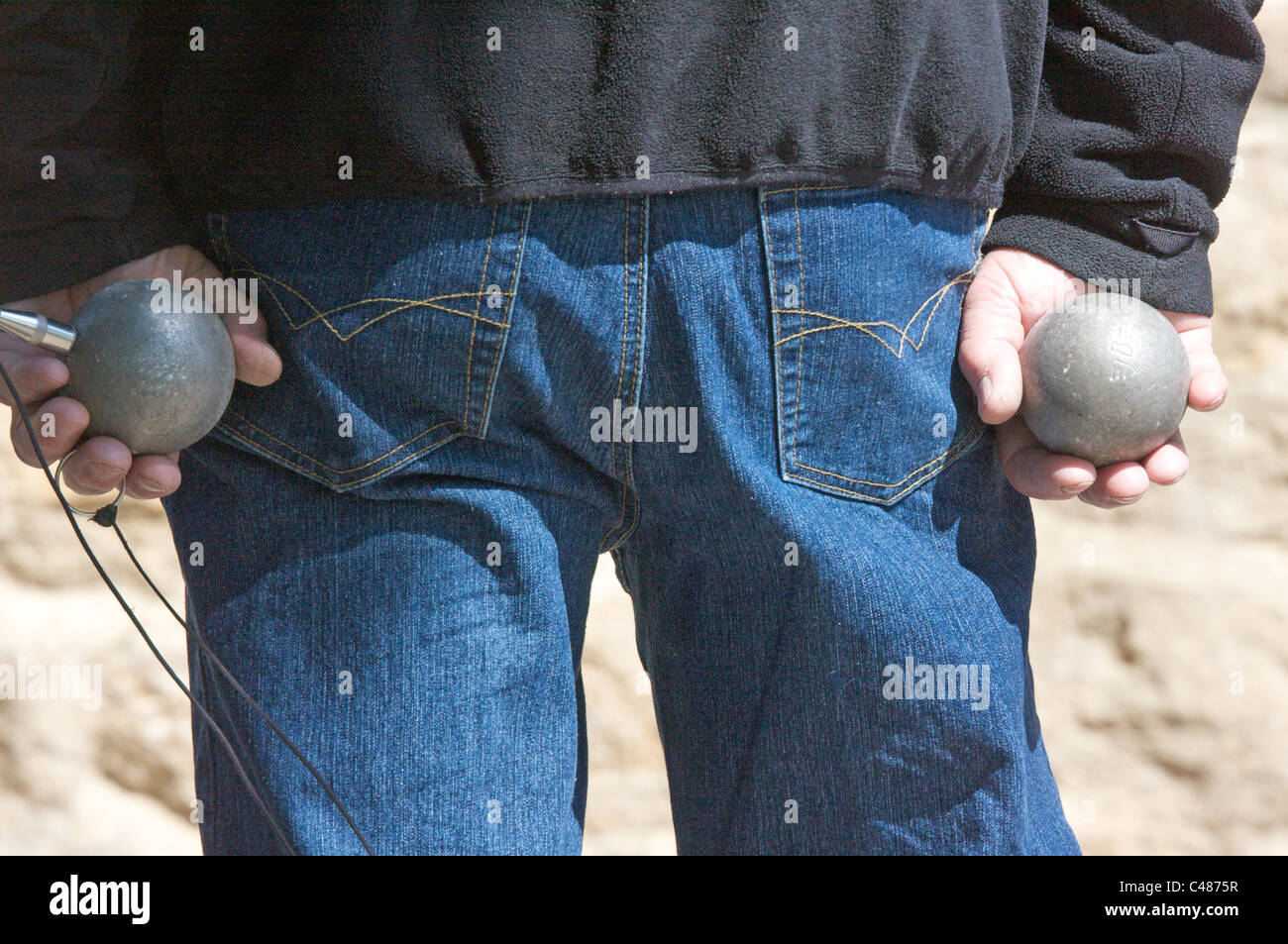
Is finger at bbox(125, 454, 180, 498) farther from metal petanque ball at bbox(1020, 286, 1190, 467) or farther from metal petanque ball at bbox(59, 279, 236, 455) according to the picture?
metal petanque ball at bbox(1020, 286, 1190, 467)

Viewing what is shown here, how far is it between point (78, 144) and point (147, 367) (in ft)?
0.50

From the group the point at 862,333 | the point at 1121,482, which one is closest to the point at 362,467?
the point at 862,333

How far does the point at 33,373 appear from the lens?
82 cm

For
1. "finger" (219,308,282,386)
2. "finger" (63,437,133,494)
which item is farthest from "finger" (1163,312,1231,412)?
"finger" (63,437,133,494)

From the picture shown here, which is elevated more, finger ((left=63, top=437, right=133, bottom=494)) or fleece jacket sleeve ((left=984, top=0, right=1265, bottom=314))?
fleece jacket sleeve ((left=984, top=0, right=1265, bottom=314))

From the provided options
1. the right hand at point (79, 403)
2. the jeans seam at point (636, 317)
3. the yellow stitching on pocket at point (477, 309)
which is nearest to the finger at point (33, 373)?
the right hand at point (79, 403)

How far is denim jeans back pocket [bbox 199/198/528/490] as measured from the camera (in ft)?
2.62

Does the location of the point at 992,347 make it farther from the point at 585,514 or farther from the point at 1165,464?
the point at 585,514

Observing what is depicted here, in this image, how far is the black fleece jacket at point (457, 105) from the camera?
0.77 m

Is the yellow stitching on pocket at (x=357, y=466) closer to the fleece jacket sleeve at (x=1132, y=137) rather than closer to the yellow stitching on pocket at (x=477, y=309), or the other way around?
the yellow stitching on pocket at (x=477, y=309)

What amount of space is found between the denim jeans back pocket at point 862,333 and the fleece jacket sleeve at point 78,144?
42 cm

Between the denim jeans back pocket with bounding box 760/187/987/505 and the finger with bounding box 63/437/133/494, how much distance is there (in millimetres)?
449
